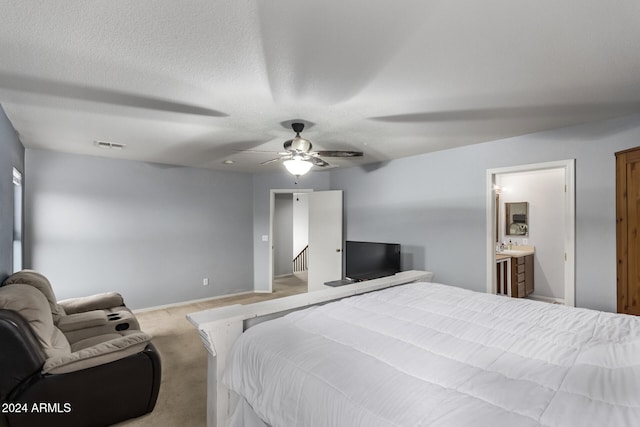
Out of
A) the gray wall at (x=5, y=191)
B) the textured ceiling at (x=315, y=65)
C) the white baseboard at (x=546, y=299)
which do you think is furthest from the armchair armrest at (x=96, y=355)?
the white baseboard at (x=546, y=299)

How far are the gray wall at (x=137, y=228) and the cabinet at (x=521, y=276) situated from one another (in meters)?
4.66

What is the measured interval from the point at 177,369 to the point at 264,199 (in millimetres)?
3580

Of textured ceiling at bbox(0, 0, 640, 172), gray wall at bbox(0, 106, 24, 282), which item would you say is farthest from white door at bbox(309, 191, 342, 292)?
gray wall at bbox(0, 106, 24, 282)

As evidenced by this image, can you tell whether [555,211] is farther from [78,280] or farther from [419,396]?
[78,280]

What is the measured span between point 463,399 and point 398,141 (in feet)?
10.1

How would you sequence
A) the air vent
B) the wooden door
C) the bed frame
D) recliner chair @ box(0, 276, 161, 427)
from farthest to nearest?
the air vent
the wooden door
recliner chair @ box(0, 276, 161, 427)
the bed frame

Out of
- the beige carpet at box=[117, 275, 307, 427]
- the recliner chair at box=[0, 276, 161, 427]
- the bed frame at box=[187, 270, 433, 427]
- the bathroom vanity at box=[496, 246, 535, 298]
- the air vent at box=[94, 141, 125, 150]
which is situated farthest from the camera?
the bathroom vanity at box=[496, 246, 535, 298]

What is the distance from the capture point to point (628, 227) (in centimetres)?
248

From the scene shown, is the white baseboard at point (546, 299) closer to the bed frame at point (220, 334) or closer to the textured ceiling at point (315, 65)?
the textured ceiling at point (315, 65)

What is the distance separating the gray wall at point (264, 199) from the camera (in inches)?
236

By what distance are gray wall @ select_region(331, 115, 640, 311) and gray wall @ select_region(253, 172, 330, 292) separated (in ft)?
1.20

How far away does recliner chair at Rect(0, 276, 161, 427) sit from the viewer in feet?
5.91

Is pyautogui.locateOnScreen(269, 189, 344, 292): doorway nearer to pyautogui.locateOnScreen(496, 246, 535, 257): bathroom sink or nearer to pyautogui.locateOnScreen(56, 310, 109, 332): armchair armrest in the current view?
pyautogui.locateOnScreen(496, 246, 535, 257): bathroom sink

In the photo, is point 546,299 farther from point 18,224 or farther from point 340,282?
point 18,224
